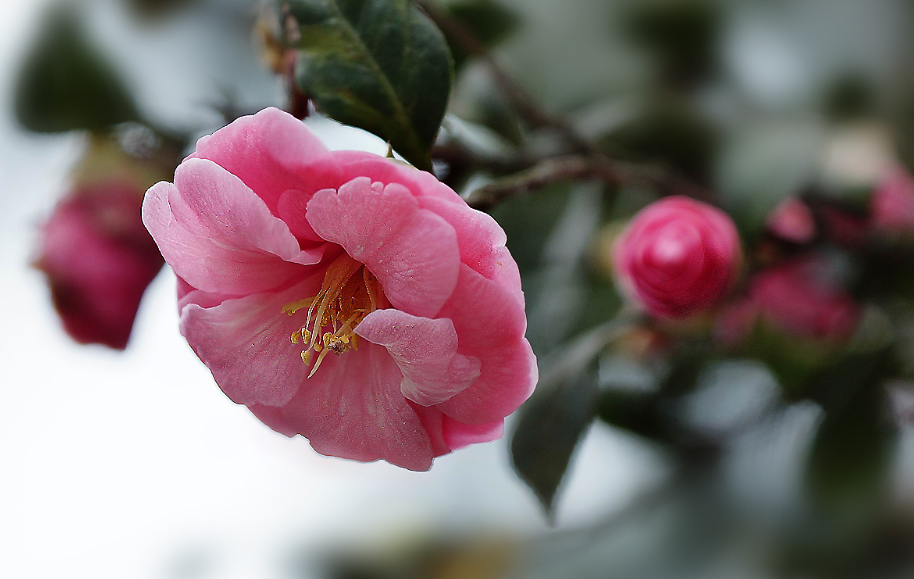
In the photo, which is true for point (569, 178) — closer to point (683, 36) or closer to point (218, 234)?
point (218, 234)

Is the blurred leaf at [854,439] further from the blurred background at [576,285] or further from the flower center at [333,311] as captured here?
the flower center at [333,311]

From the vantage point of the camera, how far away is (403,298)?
21 cm

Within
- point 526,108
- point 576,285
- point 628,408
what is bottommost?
point 628,408

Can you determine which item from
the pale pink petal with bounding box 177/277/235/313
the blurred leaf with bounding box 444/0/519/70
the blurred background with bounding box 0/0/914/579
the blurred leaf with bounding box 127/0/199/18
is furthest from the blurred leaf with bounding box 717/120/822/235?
the blurred leaf with bounding box 127/0/199/18

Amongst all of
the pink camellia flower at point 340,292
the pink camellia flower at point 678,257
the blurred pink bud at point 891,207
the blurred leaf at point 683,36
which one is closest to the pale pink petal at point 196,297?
the pink camellia flower at point 340,292

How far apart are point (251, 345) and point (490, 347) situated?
0.08 meters

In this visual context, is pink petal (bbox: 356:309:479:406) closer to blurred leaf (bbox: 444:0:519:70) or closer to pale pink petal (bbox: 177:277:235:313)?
pale pink petal (bbox: 177:277:235:313)

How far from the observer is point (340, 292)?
0.26 m

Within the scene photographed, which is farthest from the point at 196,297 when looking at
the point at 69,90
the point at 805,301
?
the point at 805,301

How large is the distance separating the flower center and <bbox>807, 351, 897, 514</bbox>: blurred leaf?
40cm

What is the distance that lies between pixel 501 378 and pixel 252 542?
0.65m

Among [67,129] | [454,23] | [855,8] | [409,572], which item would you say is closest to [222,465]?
[409,572]

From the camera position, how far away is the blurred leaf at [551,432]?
33 cm

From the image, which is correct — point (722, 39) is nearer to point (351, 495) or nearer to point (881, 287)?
point (881, 287)
